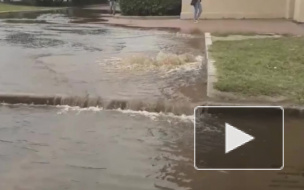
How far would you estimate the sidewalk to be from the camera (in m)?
18.7

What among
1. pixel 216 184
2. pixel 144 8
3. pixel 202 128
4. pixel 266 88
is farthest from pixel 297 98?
pixel 144 8

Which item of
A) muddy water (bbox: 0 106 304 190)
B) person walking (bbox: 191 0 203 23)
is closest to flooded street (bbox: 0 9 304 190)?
muddy water (bbox: 0 106 304 190)

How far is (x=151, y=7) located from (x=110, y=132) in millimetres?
19478

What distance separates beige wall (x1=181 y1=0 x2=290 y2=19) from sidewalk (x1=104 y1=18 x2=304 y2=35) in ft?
3.06

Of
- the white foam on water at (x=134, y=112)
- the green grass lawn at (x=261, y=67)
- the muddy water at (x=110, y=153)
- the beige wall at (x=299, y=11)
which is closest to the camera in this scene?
the muddy water at (x=110, y=153)

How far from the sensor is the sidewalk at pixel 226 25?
61.4ft

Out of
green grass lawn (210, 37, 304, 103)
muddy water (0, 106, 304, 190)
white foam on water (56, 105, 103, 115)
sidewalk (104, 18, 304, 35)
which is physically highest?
green grass lawn (210, 37, 304, 103)

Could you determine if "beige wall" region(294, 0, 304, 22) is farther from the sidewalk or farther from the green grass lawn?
the green grass lawn

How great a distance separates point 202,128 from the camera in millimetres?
7035

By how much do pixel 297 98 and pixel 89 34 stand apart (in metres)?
11.8

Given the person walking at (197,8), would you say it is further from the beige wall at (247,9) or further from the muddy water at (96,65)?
the muddy water at (96,65)

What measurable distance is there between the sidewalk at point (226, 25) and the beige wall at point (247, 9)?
934mm

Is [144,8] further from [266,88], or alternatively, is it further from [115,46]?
[266,88]
